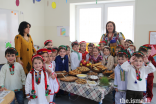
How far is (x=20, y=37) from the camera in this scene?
312cm

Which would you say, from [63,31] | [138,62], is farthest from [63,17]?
[138,62]

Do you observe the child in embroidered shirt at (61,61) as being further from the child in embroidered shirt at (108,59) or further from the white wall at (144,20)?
the white wall at (144,20)

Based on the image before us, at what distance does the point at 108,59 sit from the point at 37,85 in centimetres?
203

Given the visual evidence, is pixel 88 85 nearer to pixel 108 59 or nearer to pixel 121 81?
pixel 121 81

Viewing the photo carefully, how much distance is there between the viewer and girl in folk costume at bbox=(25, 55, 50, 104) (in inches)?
87.5

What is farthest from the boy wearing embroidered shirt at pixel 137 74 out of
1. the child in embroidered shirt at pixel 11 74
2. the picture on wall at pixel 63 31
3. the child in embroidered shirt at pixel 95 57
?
the picture on wall at pixel 63 31

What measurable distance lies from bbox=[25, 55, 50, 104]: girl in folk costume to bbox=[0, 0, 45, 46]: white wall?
10.5 ft

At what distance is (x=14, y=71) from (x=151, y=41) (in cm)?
425

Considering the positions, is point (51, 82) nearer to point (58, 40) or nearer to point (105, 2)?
point (58, 40)

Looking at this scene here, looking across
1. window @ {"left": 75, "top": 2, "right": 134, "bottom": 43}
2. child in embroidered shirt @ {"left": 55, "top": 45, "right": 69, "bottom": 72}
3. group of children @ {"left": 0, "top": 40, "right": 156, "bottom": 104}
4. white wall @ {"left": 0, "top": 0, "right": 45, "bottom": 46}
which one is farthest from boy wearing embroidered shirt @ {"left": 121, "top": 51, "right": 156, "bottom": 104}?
white wall @ {"left": 0, "top": 0, "right": 45, "bottom": 46}

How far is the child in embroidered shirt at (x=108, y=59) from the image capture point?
142 inches

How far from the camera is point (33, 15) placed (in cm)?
560

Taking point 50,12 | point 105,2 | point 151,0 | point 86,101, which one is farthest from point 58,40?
point 151,0

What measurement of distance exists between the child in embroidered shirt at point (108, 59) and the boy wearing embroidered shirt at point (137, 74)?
3.76 feet
